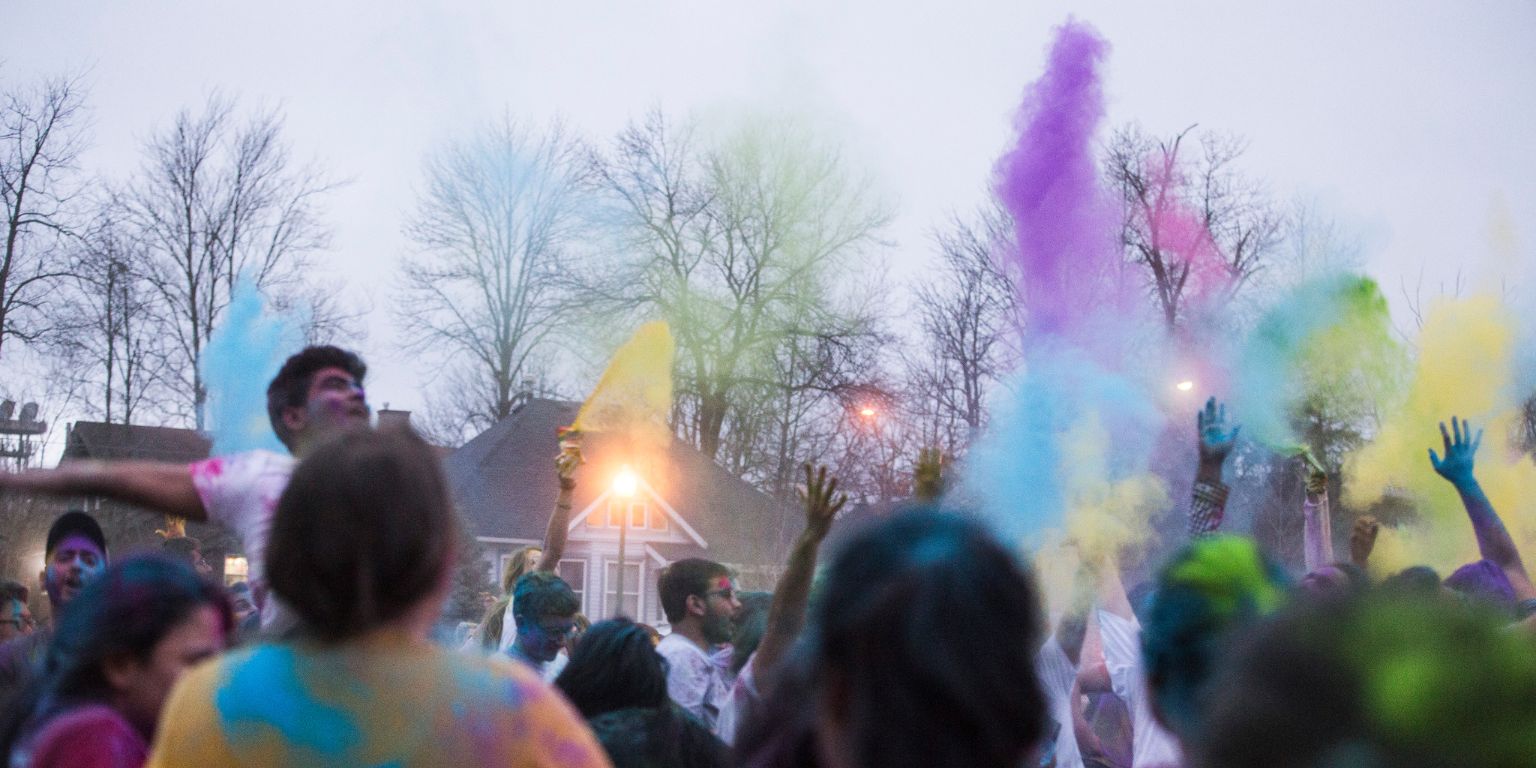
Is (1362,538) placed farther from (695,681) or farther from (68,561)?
(68,561)

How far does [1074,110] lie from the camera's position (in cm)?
1549

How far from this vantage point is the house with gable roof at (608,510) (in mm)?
34656

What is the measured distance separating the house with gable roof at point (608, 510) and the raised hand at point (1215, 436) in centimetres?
2684

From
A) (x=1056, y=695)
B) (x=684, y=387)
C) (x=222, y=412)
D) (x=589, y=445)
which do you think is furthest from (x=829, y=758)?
(x=684, y=387)

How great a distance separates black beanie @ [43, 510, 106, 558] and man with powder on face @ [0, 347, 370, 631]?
187 centimetres

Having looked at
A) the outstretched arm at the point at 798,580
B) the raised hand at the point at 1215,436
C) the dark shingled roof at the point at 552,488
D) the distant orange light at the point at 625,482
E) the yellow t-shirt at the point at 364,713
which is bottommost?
the yellow t-shirt at the point at 364,713

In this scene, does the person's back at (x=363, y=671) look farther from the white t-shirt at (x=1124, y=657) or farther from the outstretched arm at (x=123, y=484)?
the white t-shirt at (x=1124, y=657)

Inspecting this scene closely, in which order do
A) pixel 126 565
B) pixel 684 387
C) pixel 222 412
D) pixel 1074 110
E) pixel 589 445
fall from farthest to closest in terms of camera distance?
pixel 684 387, pixel 589 445, pixel 1074 110, pixel 222 412, pixel 126 565

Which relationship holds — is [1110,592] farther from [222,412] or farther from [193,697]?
[222,412]

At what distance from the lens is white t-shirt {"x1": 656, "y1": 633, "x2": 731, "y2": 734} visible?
18.6 feet

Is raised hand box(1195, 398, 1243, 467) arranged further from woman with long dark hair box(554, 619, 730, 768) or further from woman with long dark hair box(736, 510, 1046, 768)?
woman with long dark hair box(736, 510, 1046, 768)

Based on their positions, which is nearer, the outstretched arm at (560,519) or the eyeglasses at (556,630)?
the eyeglasses at (556,630)

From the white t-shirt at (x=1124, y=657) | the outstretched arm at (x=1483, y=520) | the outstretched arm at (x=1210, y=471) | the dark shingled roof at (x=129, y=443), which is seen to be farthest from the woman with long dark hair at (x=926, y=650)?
the dark shingled roof at (x=129, y=443)

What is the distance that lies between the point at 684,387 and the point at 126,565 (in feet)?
108
